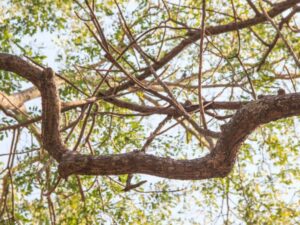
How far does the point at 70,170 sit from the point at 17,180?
7.28 feet

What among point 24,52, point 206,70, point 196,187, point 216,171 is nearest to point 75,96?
point 24,52

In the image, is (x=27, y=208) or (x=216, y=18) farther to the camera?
(x=216, y=18)

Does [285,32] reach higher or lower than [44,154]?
higher

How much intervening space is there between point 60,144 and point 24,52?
2.33m

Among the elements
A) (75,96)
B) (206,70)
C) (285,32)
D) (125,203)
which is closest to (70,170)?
(125,203)

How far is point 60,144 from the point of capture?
104 inches

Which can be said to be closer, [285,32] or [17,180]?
[17,180]

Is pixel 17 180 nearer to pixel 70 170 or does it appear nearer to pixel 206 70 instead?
pixel 70 170

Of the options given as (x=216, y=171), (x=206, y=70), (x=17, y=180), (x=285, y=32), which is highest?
(x=206, y=70)

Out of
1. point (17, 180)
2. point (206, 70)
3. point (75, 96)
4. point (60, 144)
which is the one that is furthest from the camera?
point (206, 70)

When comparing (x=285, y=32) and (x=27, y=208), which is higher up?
(x=285, y=32)

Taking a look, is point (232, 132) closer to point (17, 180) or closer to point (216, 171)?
point (216, 171)

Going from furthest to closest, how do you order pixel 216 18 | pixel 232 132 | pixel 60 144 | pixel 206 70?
pixel 206 70
pixel 216 18
pixel 60 144
pixel 232 132

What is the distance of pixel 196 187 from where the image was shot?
5590mm
